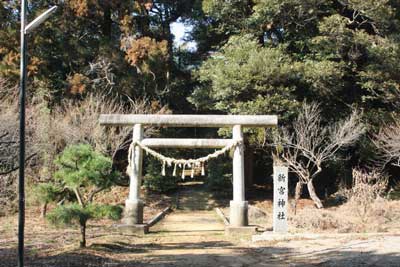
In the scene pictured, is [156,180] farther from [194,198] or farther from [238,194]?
[238,194]

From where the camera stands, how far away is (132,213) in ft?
45.1

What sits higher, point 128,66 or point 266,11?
point 266,11

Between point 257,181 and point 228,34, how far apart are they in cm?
777

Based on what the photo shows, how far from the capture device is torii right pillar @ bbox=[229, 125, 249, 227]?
13672mm

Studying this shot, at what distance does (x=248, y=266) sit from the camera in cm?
868

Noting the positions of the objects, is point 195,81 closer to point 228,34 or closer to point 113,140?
point 228,34

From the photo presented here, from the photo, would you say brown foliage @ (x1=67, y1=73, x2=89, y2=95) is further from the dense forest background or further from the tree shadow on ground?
the tree shadow on ground

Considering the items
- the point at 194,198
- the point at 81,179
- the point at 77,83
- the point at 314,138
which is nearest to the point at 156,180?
the point at 194,198

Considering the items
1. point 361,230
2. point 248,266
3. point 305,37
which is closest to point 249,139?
point 305,37

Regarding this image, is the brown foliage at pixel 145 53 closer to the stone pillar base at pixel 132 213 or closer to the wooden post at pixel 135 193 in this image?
the wooden post at pixel 135 193

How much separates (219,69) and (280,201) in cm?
857

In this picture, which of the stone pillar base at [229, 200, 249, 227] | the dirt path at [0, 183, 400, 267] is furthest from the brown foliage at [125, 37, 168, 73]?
the stone pillar base at [229, 200, 249, 227]

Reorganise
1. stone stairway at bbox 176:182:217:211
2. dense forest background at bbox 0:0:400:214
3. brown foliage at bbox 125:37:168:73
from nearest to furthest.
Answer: dense forest background at bbox 0:0:400:214 < brown foliage at bbox 125:37:168:73 < stone stairway at bbox 176:182:217:211

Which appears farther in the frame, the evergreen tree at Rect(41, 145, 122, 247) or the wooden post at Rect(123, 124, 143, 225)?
the wooden post at Rect(123, 124, 143, 225)
